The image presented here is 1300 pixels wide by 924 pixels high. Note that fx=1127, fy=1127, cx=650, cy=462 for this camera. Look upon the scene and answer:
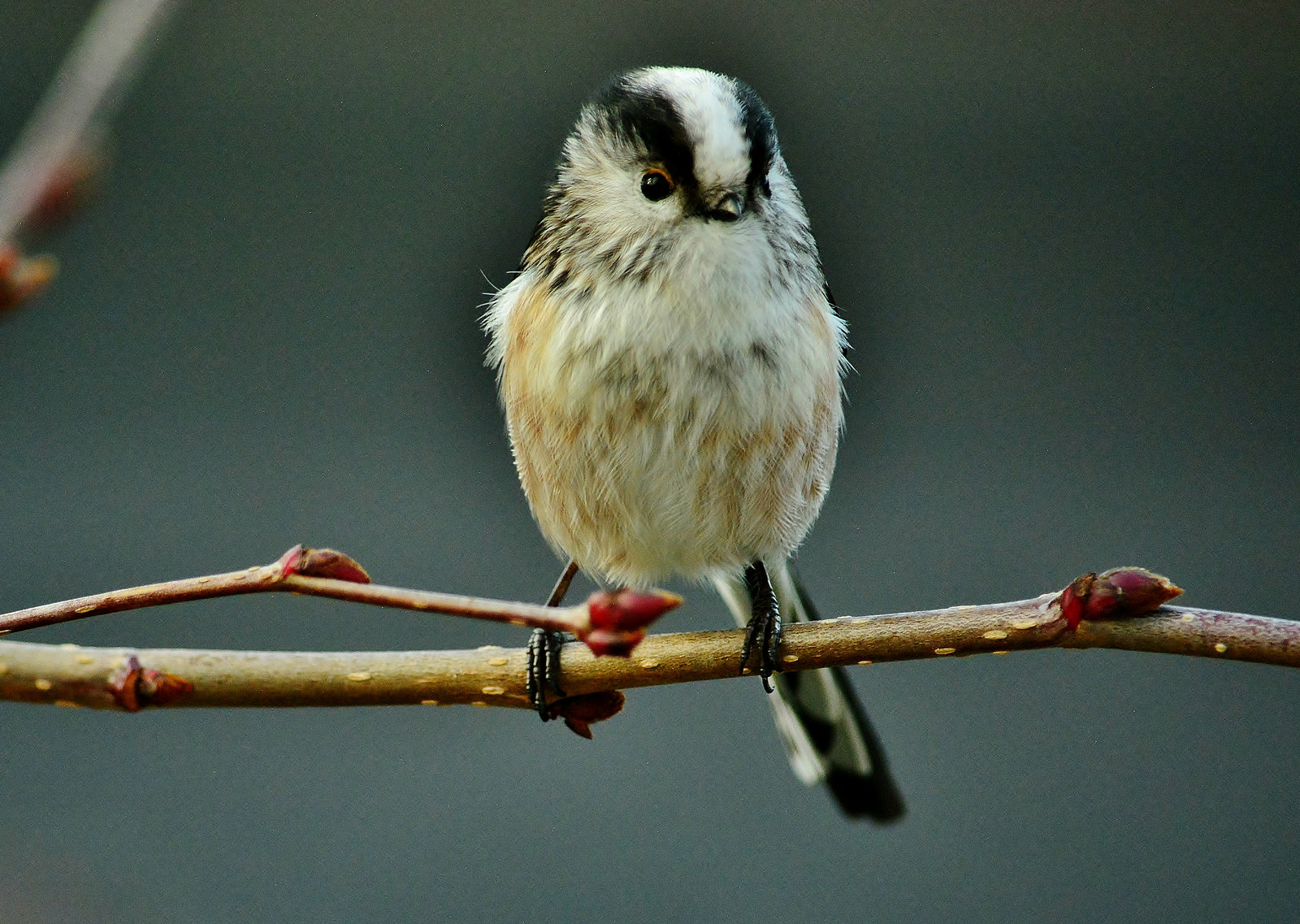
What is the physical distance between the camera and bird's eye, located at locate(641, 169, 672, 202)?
1.41m

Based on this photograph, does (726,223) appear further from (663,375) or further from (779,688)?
(779,688)

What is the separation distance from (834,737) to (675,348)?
0.82 m

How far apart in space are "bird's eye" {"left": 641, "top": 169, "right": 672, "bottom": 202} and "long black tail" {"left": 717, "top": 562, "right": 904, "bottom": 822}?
719mm

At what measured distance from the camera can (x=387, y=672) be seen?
1.08m

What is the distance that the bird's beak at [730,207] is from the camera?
1.35 meters

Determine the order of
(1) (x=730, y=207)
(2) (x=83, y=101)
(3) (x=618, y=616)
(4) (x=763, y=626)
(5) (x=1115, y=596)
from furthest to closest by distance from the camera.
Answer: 1. (4) (x=763, y=626)
2. (1) (x=730, y=207)
3. (5) (x=1115, y=596)
4. (3) (x=618, y=616)
5. (2) (x=83, y=101)

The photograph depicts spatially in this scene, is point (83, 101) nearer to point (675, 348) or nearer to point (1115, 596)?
point (1115, 596)

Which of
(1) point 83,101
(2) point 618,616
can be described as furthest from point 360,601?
(1) point 83,101

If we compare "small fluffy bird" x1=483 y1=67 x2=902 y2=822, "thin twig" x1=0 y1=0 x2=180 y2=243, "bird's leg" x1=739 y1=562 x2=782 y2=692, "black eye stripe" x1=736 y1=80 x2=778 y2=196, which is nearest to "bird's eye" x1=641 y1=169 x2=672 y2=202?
"small fluffy bird" x1=483 y1=67 x2=902 y2=822

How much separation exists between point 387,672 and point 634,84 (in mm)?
823

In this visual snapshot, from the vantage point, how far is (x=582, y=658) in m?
1.24

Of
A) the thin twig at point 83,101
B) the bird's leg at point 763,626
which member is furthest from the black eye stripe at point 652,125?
the thin twig at point 83,101

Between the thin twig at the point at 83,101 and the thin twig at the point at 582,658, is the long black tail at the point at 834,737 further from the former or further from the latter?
the thin twig at the point at 83,101

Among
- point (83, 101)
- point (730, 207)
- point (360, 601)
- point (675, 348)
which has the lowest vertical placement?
point (360, 601)
